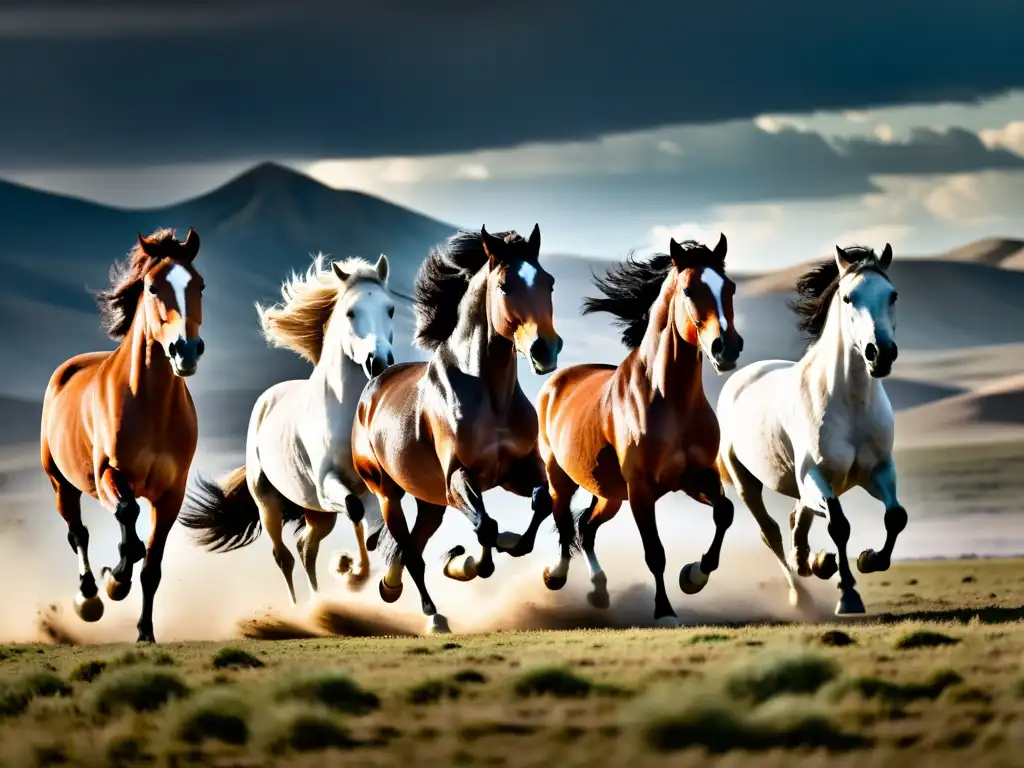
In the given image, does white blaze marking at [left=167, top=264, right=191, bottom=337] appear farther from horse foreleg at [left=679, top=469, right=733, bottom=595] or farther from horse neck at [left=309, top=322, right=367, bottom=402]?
horse foreleg at [left=679, top=469, right=733, bottom=595]

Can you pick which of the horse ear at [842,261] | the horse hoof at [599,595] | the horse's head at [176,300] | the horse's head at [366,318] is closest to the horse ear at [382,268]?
the horse's head at [366,318]

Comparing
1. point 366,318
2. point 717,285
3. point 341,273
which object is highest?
point 341,273

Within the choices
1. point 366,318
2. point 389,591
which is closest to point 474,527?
point 389,591

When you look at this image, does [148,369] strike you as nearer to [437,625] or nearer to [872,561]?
[437,625]

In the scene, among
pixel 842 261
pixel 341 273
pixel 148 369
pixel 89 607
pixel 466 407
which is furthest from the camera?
pixel 341 273

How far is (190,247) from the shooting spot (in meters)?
14.7

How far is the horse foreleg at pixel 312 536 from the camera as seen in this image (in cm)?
1766

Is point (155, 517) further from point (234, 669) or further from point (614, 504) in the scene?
point (614, 504)

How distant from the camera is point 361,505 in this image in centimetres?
1583

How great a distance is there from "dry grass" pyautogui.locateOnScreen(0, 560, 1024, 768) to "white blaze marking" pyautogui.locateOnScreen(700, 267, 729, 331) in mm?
2269

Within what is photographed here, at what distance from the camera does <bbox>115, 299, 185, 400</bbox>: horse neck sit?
14.6 metres

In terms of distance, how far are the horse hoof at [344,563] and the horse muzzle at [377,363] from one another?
6.35 feet

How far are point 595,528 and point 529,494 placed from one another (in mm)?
2222

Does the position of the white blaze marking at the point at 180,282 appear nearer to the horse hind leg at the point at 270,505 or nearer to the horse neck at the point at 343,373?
the horse neck at the point at 343,373
